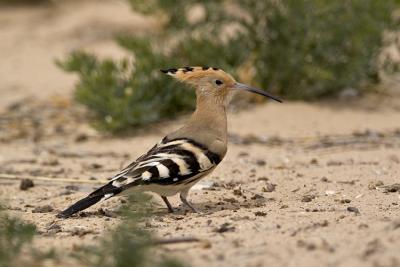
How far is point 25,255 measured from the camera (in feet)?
12.2

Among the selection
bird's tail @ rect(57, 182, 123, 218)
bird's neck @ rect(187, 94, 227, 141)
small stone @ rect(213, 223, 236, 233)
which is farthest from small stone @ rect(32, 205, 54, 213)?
small stone @ rect(213, 223, 236, 233)

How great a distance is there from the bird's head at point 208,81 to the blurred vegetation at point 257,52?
2.36 m

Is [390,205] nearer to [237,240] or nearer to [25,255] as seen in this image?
[237,240]

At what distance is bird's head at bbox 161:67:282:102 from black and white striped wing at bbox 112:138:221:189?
52 centimetres

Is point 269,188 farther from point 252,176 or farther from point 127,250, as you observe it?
point 127,250

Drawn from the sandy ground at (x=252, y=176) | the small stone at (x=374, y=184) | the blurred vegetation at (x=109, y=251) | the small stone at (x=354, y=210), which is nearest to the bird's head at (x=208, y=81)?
the sandy ground at (x=252, y=176)

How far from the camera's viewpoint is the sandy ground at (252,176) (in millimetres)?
3719

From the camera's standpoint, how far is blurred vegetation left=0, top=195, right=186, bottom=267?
3.13 metres

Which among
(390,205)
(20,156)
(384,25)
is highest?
(384,25)

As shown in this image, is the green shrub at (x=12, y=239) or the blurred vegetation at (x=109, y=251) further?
the green shrub at (x=12, y=239)

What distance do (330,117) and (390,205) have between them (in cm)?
321

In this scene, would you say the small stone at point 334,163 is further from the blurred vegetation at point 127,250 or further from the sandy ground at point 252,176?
the blurred vegetation at point 127,250

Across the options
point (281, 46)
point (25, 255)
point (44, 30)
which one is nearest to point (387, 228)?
point (25, 255)

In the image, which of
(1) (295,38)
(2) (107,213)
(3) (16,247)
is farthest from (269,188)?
(1) (295,38)
